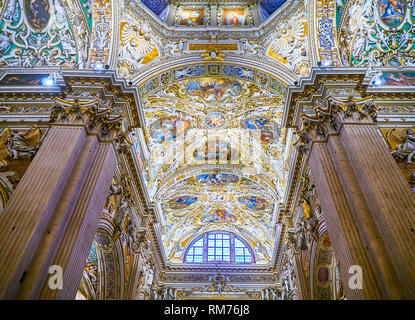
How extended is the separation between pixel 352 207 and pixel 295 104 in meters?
3.87

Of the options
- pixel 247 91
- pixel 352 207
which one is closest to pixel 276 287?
pixel 247 91

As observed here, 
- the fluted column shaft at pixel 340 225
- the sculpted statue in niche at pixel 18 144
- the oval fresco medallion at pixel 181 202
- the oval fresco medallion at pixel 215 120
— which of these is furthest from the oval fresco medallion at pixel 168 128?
the fluted column shaft at pixel 340 225

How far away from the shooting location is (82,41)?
10.2 metres

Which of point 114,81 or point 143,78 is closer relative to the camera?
point 114,81

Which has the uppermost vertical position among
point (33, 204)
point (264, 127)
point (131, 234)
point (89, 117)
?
point (264, 127)

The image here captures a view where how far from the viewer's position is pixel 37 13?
1008cm

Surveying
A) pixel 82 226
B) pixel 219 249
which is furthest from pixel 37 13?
pixel 219 249

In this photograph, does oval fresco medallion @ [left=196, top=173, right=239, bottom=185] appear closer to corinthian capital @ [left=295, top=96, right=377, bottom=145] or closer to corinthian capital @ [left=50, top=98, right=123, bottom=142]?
corinthian capital @ [left=295, top=96, right=377, bottom=145]

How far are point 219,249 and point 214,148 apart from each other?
27.8 ft

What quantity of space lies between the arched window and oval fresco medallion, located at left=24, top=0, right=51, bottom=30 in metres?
15.3

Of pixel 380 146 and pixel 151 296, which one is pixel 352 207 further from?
pixel 151 296

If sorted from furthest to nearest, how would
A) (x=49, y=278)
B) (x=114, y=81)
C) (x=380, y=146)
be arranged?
1. (x=114, y=81)
2. (x=380, y=146)
3. (x=49, y=278)

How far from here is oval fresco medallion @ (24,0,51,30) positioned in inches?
392

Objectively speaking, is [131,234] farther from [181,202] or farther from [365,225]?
[365,225]
